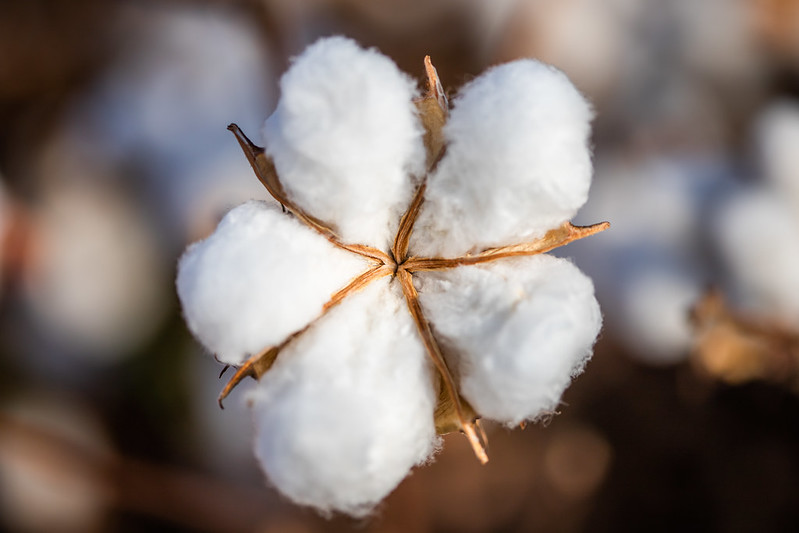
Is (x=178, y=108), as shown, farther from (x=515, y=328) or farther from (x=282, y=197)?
(x=515, y=328)

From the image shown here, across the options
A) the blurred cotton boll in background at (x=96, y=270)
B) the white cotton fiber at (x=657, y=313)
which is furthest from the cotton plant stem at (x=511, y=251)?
the white cotton fiber at (x=657, y=313)

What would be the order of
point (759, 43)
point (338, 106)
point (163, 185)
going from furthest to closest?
point (759, 43), point (163, 185), point (338, 106)

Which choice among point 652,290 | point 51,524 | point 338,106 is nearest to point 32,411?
point 51,524

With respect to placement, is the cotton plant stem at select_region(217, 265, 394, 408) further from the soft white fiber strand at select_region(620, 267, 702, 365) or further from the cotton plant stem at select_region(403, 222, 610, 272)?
the soft white fiber strand at select_region(620, 267, 702, 365)

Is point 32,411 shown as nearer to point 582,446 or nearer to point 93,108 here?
point 93,108

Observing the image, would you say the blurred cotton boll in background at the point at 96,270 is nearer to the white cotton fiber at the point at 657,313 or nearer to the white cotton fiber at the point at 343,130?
the white cotton fiber at the point at 343,130

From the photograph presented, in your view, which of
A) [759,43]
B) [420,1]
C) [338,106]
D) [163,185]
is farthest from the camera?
[759,43]

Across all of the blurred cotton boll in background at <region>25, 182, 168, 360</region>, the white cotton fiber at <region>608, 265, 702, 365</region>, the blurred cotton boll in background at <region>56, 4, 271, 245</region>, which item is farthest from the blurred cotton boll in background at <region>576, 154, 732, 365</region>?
the blurred cotton boll in background at <region>25, 182, 168, 360</region>

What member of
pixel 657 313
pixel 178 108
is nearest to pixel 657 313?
pixel 657 313
